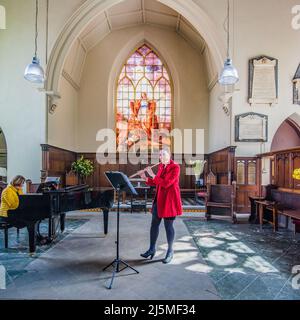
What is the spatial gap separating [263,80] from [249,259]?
5656 mm

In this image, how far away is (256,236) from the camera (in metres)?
5.09

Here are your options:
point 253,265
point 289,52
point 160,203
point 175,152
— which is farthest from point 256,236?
point 175,152

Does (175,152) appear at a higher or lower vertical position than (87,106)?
lower

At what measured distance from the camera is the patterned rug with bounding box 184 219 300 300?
2732 millimetres

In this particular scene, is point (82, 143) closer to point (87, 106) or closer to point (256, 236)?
point (87, 106)

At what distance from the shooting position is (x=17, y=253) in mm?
3953

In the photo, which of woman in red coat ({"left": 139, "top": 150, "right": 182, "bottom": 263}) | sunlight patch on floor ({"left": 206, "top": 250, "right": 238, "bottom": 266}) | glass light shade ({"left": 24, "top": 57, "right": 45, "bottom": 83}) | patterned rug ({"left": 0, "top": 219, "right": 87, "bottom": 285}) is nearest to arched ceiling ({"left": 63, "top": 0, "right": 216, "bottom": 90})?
glass light shade ({"left": 24, "top": 57, "right": 45, "bottom": 83})

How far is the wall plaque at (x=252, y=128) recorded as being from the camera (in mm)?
7512

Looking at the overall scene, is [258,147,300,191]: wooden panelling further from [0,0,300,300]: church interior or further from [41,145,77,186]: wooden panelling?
[41,145,77,186]: wooden panelling

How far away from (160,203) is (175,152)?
772 cm

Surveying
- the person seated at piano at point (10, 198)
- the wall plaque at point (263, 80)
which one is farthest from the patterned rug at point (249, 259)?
the wall plaque at point (263, 80)

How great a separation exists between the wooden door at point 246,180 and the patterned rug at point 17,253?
15.2 feet

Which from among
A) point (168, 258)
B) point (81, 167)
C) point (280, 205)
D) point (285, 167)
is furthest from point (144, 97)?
point (168, 258)

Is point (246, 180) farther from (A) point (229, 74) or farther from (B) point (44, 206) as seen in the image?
(B) point (44, 206)
